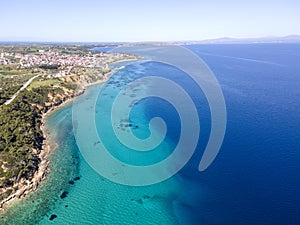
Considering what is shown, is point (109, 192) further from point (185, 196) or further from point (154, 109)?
point (154, 109)

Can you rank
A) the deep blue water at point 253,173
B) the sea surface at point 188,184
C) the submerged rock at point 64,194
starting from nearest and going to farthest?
1. the deep blue water at point 253,173
2. the sea surface at point 188,184
3. the submerged rock at point 64,194

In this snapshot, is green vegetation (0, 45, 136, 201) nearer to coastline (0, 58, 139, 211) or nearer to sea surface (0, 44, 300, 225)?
coastline (0, 58, 139, 211)

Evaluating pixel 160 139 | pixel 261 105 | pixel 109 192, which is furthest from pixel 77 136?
pixel 261 105

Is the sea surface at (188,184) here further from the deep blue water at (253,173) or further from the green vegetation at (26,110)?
the green vegetation at (26,110)

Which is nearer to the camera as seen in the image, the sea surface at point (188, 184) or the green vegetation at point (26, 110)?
the sea surface at point (188, 184)

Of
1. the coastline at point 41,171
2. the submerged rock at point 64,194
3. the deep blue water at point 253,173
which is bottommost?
the submerged rock at point 64,194

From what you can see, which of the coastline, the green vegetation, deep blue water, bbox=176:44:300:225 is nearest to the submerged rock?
the coastline

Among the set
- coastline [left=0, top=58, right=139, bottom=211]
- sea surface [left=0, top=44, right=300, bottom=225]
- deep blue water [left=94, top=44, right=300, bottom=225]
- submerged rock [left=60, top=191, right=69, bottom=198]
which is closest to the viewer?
deep blue water [left=94, top=44, right=300, bottom=225]

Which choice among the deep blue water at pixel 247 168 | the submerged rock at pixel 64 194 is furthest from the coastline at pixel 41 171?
the deep blue water at pixel 247 168

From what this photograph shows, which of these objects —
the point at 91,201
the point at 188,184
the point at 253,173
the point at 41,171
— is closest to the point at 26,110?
the point at 41,171

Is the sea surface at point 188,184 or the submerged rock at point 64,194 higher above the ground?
the sea surface at point 188,184

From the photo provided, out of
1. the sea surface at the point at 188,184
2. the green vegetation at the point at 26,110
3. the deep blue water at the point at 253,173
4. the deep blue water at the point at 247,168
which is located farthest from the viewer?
the green vegetation at the point at 26,110

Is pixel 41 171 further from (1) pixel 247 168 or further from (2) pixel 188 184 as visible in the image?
(1) pixel 247 168
